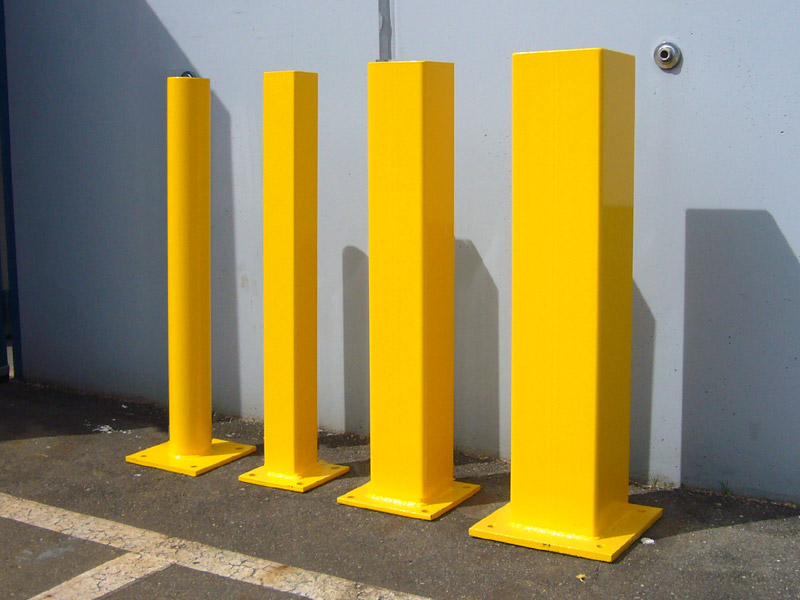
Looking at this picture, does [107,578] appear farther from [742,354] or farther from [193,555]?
[742,354]

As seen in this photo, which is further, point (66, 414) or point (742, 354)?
point (66, 414)

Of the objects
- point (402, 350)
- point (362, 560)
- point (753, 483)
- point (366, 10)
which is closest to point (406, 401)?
point (402, 350)

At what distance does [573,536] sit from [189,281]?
89.2 inches

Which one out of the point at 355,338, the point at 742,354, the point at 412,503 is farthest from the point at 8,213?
the point at 742,354

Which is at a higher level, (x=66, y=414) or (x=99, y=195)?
(x=99, y=195)

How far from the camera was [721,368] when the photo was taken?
156 inches

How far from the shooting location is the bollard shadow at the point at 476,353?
4516 millimetres

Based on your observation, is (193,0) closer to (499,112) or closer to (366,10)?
(366,10)

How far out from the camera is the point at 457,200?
4.53 m

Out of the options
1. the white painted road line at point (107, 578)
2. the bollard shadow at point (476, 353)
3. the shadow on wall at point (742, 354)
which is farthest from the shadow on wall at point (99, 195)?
the shadow on wall at point (742, 354)

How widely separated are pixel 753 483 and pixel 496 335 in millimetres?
1350

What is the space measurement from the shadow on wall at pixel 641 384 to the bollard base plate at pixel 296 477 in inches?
54.4

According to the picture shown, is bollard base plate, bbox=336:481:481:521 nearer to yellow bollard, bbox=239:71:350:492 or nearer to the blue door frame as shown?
yellow bollard, bbox=239:71:350:492

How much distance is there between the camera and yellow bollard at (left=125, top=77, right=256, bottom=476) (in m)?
4.46
